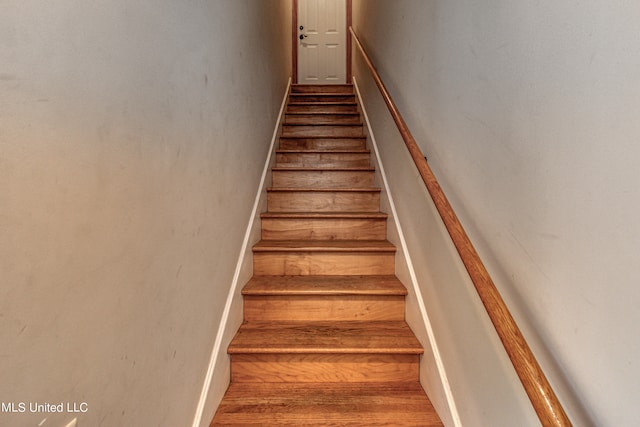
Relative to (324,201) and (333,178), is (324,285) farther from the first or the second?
(333,178)

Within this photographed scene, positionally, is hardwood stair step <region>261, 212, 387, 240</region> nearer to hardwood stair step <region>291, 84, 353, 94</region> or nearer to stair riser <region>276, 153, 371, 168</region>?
stair riser <region>276, 153, 371, 168</region>

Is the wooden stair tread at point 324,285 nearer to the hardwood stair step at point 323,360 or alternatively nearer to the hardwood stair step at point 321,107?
the hardwood stair step at point 323,360

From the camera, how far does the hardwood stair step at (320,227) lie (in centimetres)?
211

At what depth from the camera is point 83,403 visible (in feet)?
2.09

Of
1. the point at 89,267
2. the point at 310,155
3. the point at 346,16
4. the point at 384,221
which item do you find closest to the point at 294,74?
the point at 346,16

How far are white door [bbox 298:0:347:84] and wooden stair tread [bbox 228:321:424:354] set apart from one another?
3.86m

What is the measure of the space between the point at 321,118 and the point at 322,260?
1.85 m

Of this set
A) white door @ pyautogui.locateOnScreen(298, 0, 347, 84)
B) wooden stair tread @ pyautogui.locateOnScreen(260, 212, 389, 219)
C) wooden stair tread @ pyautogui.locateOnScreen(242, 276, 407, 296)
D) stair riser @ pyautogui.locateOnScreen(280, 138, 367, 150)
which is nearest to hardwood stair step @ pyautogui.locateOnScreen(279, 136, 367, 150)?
stair riser @ pyautogui.locateOnScreen(280, 138, 367, 150)

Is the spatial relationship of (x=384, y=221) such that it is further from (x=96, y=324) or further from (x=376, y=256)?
(x=96, y=324)

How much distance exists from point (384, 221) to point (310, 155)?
38.0 inches

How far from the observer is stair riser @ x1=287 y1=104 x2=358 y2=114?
347cm

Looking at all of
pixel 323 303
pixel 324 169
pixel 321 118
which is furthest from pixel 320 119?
pixel 323 303

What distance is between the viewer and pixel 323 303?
65.3 inches

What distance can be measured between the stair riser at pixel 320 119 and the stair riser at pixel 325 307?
6.38ft
